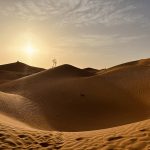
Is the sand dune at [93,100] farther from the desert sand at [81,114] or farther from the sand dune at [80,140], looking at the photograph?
the sand dune at [80,140]

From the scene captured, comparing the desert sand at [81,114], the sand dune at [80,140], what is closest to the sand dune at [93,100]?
the desert sand at [81,114]

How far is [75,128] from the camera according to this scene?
15797 mm

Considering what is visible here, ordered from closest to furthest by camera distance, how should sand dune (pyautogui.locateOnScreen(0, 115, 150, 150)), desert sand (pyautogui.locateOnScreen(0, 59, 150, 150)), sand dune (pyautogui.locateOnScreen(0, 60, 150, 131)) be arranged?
1. sand dune (pyautogui.locateOnScreen(0, 115, 150, 150))
2. desert sand (pyautogui.locateOnScreen(0, 59, 150, 150))
3. sand dune (pyautogui.locateOnScreen(0, 60, 150, 131))

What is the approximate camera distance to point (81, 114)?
725 inches

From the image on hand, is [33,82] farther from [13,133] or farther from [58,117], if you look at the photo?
[13,133]

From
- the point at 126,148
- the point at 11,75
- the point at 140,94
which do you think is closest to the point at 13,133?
the point at 126,148

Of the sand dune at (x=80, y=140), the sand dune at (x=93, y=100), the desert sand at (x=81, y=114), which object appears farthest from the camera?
the sand dune at (x=93, y=100)

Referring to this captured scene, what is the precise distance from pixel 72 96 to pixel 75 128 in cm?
626

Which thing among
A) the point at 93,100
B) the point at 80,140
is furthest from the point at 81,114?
the point at 80,140

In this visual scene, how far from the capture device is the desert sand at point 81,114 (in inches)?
343

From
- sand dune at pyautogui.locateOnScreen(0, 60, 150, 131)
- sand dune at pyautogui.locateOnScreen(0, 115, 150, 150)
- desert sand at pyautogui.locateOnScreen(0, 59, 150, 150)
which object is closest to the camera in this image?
sand dune at pyautogui.locateOnScreen(0, 115, 150, 150)

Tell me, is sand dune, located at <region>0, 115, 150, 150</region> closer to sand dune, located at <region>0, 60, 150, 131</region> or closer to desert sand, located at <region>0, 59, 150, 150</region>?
desert sand, located at <region>0, 59, 150, 150</region>

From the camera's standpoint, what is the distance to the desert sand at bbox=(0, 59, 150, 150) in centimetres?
872

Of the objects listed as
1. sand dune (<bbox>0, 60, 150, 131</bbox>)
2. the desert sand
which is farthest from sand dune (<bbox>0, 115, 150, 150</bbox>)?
sand dune (<bbox>0, 60, 150, 131</bbox>)
